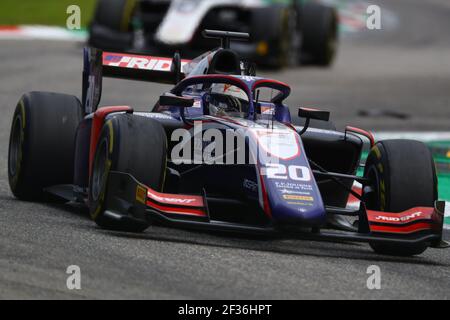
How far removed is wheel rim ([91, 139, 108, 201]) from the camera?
844 centimetres

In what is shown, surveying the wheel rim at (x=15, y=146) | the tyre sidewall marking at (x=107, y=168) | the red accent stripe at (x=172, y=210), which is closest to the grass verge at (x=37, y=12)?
the wheel rim at (x=15, y=146)

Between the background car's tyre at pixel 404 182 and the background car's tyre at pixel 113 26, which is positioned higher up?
the background car's tyre at pixel 404 182

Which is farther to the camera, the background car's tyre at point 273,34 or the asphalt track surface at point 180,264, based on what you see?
the background car's tyre at point 273,34

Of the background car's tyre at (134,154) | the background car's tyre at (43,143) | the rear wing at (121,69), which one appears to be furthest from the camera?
the rear wing at (121,69)

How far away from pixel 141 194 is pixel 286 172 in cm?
96

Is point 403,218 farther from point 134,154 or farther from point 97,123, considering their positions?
point 97,123

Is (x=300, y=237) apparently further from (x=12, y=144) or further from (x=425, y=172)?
(x=12, y=144)

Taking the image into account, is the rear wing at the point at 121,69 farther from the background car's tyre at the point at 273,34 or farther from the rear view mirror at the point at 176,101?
the background car's tyre at the point at 273,34

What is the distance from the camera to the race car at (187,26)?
832 inches

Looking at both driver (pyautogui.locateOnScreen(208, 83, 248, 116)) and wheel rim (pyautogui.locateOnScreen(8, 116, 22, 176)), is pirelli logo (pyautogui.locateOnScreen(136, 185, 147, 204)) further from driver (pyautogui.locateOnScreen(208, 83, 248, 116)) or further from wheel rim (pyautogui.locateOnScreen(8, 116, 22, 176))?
wheel rim (pyautogui.locateOnScreen(8, 116, 22, 176))

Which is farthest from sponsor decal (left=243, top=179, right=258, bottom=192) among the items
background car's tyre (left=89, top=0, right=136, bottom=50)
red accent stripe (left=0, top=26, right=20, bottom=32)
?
red accent stripe (left=0, top=26, right=20, bottom=32)

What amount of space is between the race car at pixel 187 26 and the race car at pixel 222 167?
446 inches

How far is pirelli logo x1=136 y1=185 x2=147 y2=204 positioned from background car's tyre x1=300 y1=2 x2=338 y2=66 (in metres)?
16.2

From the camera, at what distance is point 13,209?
9.05m
